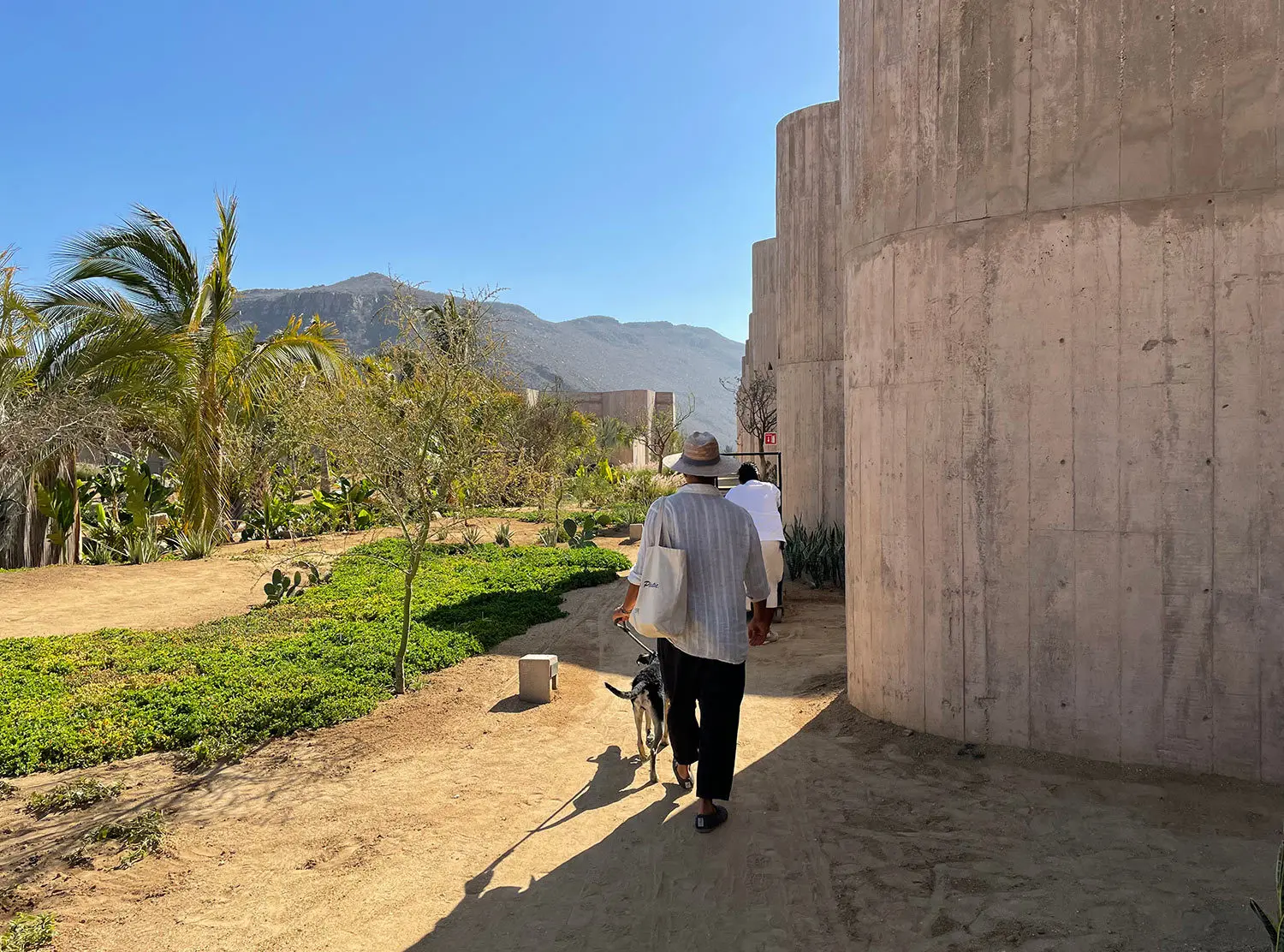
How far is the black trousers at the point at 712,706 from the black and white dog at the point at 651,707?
541 mm

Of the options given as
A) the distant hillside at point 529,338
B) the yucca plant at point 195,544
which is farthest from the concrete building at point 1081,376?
the distant hillside at point 529,338

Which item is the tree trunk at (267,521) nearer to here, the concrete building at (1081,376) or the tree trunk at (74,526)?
the tree trunk at (74,526)

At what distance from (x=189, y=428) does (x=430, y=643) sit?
8527 mm

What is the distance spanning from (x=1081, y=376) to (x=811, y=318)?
23.4 ft

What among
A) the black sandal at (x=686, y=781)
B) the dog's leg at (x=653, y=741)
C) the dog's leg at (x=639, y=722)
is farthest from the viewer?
the dog's leg at (x=639, y=722)

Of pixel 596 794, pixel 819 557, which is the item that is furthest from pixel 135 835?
pixel 819 557

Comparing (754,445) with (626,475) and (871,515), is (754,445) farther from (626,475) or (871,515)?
(871,515)

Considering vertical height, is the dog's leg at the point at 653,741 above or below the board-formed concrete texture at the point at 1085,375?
below

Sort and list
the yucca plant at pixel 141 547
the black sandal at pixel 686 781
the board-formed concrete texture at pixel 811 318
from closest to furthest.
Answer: the black sandal at pixel 686 781
the board-formed concrete texture at pixel 811 318
the yucca plant at pixel 141 547

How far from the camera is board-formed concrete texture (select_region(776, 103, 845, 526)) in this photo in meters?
11.0

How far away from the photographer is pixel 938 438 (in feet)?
15.6

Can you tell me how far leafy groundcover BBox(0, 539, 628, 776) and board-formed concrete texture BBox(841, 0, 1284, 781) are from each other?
13.2ft

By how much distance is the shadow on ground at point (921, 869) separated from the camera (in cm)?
309

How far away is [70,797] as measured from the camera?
15.0 ft
